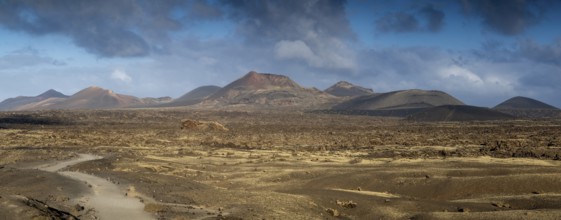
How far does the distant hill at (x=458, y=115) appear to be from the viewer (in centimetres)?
14700

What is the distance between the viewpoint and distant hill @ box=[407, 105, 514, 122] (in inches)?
5787

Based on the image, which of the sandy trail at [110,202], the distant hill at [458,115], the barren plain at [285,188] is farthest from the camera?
the distant hill at [458,115]

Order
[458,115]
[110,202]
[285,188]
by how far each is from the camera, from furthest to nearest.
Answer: [458,115], [285,188], [110,202]

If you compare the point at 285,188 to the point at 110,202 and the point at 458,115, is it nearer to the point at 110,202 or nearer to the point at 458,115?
the point at 110,202

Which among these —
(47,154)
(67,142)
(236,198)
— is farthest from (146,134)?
(236,198)

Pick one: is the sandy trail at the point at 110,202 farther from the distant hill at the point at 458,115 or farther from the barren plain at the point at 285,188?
the distant hill at the point at 458,115

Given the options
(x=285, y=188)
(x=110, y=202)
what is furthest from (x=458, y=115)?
(x=110, y=202)

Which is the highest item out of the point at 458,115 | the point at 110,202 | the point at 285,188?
the point at 458,115

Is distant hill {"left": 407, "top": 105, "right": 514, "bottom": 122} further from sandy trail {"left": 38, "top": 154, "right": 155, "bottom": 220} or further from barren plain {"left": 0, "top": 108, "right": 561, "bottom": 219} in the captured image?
sandy trail {"left": 38, "top": 154, "right": 155, "bottom": 220}

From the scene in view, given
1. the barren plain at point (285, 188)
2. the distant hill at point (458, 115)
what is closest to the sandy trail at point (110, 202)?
the barren plain at point (285, 188)

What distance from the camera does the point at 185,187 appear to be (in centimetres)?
2772

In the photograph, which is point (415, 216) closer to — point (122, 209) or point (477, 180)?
point (477, 180)

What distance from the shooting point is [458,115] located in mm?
150375

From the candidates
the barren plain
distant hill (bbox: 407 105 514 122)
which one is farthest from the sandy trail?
distant hill (bbox: 407 105 514 122)
